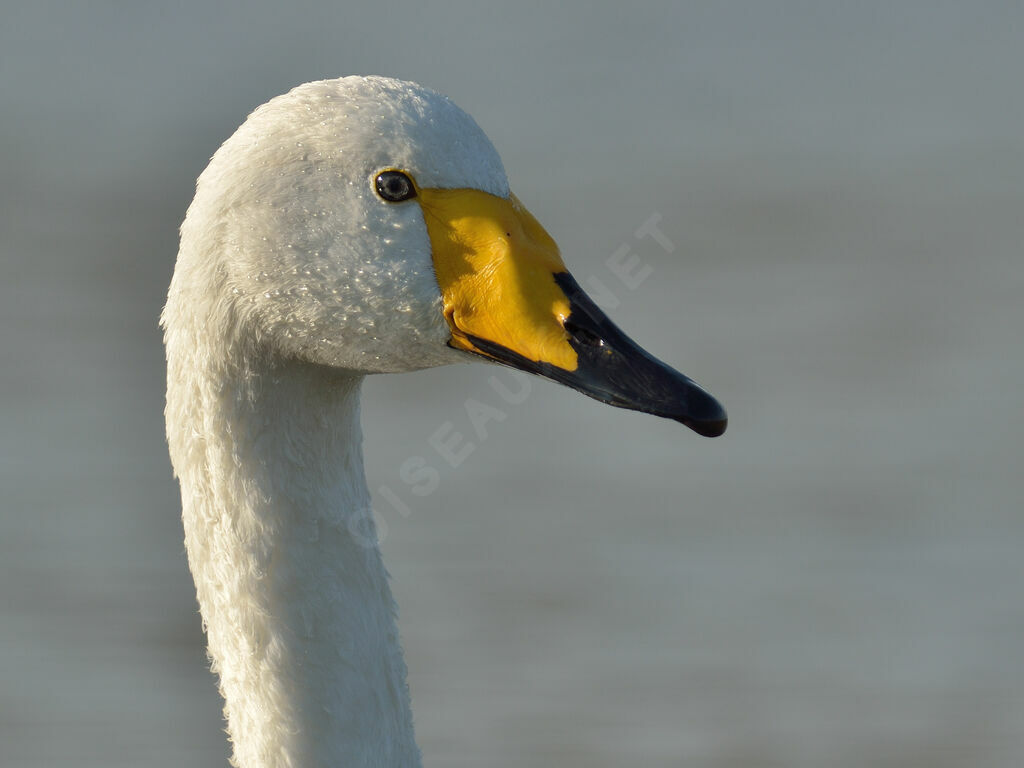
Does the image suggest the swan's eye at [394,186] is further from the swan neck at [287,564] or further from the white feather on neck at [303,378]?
the swan neck at [287,564]

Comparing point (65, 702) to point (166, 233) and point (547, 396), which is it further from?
point (166, 233)

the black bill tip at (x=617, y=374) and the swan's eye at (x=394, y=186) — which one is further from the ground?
the swan's eye at (x=394, y=186)

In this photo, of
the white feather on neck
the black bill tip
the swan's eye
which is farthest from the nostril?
the swan's eye

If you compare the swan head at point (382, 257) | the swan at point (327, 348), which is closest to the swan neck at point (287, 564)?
the swan at point (327, 348)

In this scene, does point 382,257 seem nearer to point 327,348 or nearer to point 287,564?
point 327,348

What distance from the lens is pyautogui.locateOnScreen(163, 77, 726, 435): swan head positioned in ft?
12.3

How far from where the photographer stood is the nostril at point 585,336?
3.87 m

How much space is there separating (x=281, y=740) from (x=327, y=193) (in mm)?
1261

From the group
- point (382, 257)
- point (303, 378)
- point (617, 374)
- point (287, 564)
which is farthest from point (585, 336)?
point (287, 564)

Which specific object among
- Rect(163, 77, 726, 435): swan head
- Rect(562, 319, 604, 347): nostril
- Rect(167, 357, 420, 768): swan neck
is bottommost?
Rect(167, 357, 420, 768): swan neck

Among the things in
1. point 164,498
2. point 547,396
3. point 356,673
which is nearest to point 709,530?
point 547,396

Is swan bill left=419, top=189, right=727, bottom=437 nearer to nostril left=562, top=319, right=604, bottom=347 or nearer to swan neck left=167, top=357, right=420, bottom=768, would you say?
nostril left=562, top=319, right=604, bottom=347

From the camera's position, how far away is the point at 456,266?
3883mm

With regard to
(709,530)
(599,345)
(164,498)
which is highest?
(164,498)
